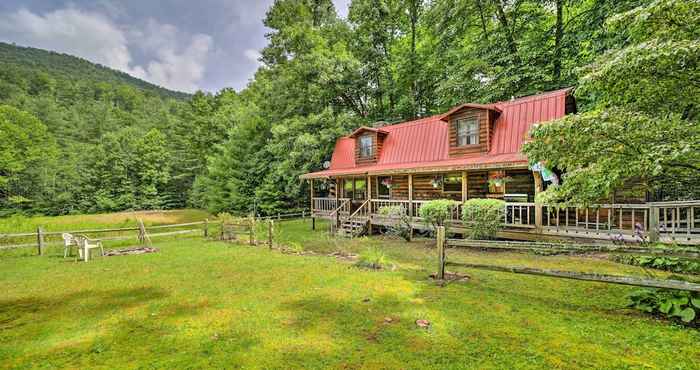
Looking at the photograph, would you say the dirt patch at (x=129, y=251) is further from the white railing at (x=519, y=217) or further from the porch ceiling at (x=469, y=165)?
the white railing at (x=519, y=217)


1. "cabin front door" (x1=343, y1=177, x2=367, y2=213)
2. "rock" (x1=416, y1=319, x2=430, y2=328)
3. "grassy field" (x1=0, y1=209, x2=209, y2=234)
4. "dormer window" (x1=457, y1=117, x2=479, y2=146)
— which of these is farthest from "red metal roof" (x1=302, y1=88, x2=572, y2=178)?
"grassy field" (x1=0, y1=209, x2=209, y2=234)

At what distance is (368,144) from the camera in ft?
58.7

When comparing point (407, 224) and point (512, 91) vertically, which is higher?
point (512, 91)

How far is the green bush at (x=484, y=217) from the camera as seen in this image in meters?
10.1

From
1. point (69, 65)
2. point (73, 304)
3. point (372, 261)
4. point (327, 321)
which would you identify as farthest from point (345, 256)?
point (69, 65)

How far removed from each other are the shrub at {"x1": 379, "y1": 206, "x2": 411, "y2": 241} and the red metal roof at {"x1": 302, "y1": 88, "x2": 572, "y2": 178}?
1915mm

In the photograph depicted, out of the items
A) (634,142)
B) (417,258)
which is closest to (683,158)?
(634,142)

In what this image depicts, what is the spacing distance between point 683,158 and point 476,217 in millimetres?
6910

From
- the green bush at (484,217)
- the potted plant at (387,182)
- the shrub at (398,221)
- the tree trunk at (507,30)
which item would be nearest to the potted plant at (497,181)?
the green bush at (484,217)

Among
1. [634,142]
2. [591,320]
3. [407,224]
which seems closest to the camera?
[634,142]

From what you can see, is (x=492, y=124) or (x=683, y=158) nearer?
(x=683, y=158)

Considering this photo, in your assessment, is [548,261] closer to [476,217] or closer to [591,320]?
[476,217]

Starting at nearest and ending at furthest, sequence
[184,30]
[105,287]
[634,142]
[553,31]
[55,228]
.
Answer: [634,142]
[105,287]
[553,31]
[55,228]
[184,30]

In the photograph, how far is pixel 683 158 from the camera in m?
3.73
